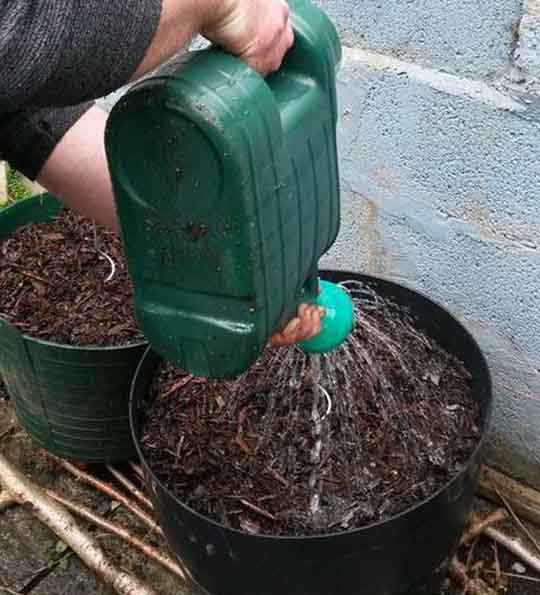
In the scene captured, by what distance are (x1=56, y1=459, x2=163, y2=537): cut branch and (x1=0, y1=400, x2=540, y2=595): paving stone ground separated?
0.02 m

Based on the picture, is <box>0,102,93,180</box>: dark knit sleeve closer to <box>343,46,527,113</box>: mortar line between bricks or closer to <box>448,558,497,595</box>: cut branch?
<box>343,46,527,113</box>: mortar line between bricks

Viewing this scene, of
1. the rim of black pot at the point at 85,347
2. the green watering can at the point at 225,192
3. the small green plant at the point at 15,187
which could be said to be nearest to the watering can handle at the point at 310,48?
the green watering can at the point at 225,192

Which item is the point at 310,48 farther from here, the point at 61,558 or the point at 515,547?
the point at 61,558

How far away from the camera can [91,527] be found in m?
1.76

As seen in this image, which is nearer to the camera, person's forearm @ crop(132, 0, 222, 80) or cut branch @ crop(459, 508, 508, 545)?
person's forearm @ crop(132, 0, 222, 80)

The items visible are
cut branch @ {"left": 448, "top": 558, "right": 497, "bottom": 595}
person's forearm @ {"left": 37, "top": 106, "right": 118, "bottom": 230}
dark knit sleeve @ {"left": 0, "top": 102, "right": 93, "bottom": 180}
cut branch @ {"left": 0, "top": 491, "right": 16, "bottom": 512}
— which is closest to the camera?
dark knit sleeve @ {"left": 0, "top": 102, "right": 93, "bottom": 180}

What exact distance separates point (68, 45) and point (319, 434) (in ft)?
2.63

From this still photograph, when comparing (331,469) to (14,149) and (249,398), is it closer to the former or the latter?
(249,398)

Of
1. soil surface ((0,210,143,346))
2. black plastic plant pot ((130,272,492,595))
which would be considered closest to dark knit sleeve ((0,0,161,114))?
black plastic plant pot ((130,272,492,595))

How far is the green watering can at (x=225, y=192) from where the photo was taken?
0.85 meters

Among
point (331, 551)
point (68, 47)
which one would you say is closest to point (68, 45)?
point (68, 47)

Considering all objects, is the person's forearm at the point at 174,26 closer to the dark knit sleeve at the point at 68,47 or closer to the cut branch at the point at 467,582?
the dark knit sleeve at the point at 68,47

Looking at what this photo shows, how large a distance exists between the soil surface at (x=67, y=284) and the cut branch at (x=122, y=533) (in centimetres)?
38

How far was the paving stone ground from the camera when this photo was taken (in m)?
1.65
